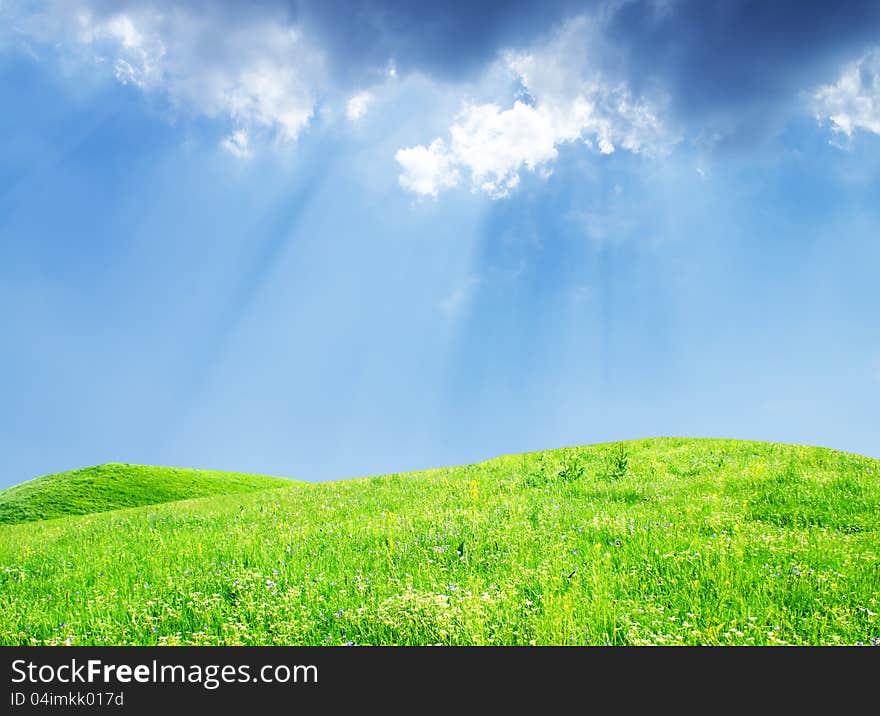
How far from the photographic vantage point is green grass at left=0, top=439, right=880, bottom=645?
532cm

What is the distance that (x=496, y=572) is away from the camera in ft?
22.1

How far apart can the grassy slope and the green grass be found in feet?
109

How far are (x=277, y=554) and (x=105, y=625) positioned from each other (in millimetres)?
2656

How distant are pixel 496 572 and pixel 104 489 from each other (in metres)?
45.8

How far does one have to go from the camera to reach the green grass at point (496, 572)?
532 cm

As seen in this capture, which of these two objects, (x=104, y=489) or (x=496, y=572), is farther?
(x=104, y=489)

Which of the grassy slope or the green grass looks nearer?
the green grass

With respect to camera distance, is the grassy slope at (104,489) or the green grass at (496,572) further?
the grassy slope at (104,489)

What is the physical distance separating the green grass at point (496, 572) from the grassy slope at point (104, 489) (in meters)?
33.3

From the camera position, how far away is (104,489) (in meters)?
42.7

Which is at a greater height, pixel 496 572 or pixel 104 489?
pixel 104 489

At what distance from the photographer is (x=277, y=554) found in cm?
829
